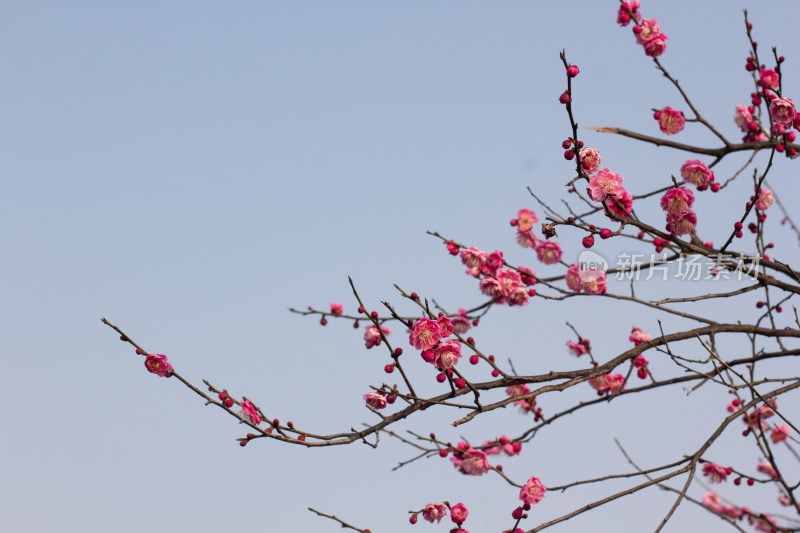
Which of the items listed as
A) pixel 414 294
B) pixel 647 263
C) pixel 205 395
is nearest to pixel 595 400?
pixel 647 263

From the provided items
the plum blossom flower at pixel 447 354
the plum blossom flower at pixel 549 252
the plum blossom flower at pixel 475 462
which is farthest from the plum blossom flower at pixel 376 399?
the plum blossom flower at pixel 549 252

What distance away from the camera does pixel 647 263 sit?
175 inches

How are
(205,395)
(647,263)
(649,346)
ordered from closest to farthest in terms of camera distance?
(205,395), (649,346), (647,263)

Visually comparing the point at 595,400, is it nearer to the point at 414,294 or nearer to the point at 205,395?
the point at 414,294

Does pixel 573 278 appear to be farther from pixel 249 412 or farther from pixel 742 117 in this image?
pixel 249 412

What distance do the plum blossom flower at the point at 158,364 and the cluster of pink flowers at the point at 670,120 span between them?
3359 millimetres

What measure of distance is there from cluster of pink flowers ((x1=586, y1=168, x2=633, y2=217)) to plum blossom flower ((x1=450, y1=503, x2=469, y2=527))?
1823mm

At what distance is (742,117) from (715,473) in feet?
9.06

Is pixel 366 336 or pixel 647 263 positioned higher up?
pixel 647 263

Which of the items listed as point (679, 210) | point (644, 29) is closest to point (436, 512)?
point (679, 210)

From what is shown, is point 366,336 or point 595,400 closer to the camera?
point 366,336

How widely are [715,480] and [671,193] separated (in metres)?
2.42

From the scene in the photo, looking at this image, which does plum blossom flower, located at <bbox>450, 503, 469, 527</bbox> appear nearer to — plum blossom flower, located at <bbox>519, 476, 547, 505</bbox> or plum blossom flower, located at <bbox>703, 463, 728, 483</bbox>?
plum blossom flower, located at <bbox>519, 476, 547, 505</bbox>

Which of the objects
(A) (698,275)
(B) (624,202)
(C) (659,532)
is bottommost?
(C) (659,532)
